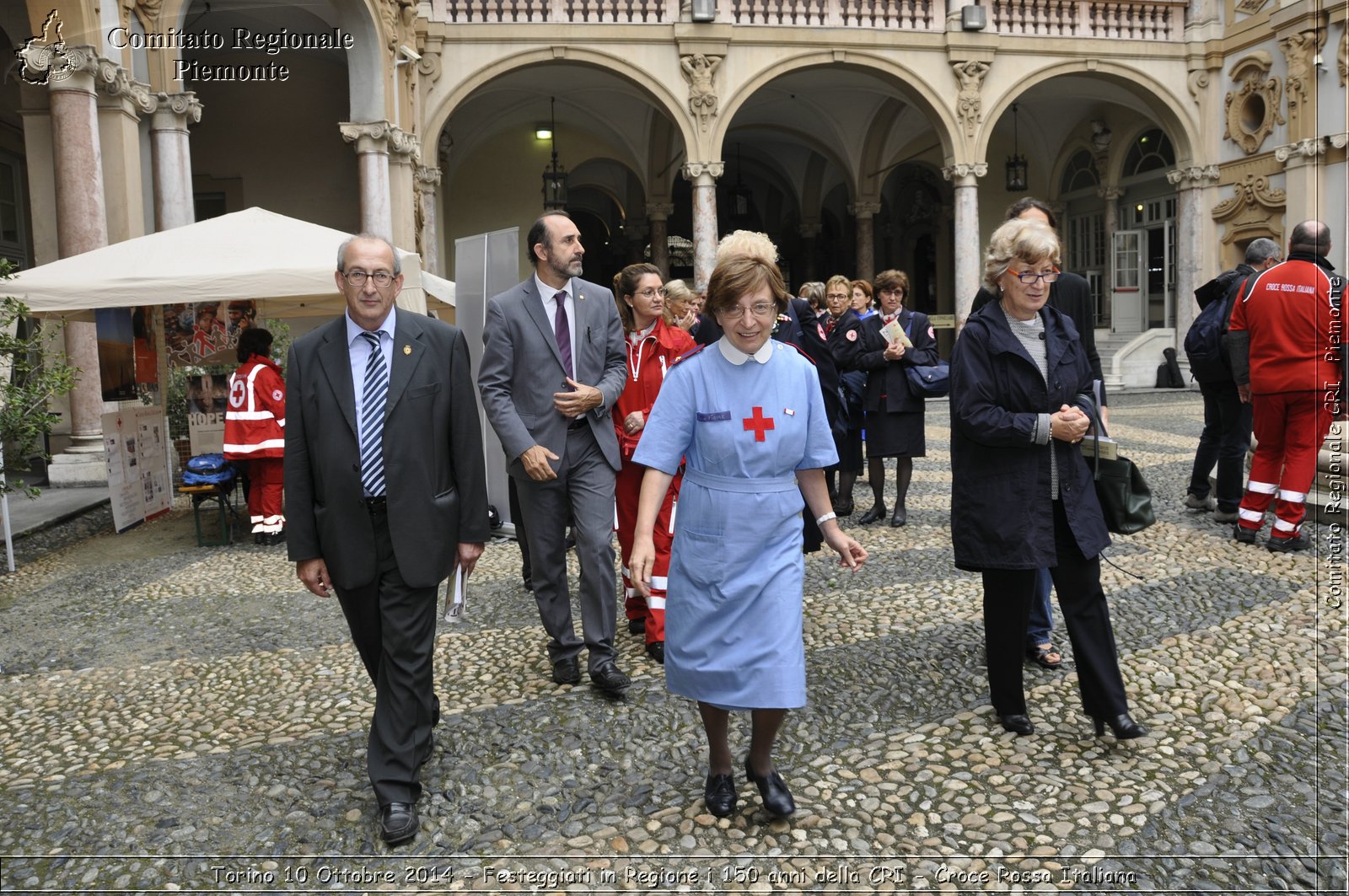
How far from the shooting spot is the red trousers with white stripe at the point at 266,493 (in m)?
7.43

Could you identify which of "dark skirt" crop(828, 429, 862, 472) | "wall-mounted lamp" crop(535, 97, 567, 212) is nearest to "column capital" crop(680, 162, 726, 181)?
"wall-mounted lamp" crop(535, 97, 567, 212)

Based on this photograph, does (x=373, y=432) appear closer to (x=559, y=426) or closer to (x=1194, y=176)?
(x=559, y=426)

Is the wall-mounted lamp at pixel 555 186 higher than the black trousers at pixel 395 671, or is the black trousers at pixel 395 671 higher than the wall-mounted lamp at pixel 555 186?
the wall-mounted lamp at pixel 555 186

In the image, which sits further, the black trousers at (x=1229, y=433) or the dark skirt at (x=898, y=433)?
the dark skirt at (x=898, y=433)

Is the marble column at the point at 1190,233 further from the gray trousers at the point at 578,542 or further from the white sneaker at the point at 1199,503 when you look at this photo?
the gray trousers at the point at 578,542

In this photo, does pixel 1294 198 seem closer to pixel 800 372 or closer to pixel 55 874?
pixel 800 372

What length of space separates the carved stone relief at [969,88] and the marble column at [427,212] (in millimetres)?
9628

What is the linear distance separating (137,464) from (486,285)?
11.9 ft

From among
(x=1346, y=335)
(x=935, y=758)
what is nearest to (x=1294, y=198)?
(x=1346, y=335)

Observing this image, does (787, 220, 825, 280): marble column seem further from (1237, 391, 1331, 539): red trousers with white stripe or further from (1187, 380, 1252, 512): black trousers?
(1237, 391, 1331, 539): red trousers with white stripe

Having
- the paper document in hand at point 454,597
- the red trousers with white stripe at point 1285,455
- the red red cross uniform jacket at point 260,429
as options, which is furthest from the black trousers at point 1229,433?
the red red cross uniform jacket at point 260,429

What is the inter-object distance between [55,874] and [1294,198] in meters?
20.7

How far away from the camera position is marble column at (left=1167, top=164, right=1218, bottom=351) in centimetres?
1961

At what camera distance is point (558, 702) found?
3.80 meters
